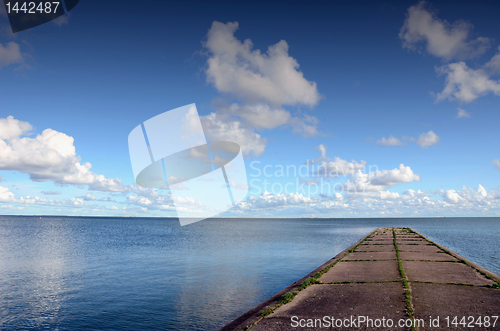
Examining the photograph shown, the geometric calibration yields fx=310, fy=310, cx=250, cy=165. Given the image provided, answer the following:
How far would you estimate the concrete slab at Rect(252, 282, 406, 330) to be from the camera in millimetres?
10407

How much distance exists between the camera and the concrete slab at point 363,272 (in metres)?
16.5

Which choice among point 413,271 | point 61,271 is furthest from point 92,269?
point 413,271

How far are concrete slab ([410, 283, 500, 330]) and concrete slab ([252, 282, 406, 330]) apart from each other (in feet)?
2.20

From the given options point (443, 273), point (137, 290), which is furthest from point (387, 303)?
point (137, 290)

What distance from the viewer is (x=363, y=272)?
728 inches

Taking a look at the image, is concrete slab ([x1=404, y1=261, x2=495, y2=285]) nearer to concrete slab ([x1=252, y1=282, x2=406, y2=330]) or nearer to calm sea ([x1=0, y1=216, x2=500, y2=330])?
concrete slab ([x1=252, y1=282, x2=406, y2=330])

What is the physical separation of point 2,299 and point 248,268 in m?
18.5

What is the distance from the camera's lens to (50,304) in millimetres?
18453

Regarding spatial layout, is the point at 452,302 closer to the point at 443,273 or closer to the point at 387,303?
the point at 387,303

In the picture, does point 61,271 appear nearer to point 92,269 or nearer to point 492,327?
point 92,269

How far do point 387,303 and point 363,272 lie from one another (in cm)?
713

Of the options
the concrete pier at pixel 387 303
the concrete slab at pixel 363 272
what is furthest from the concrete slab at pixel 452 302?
the concrete slab at pixel 363 272

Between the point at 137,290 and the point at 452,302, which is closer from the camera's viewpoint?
the point at 452,302

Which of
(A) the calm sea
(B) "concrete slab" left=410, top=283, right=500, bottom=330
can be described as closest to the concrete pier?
(B) "concrete slab" left=410, top=283, right=500, bottom=330
